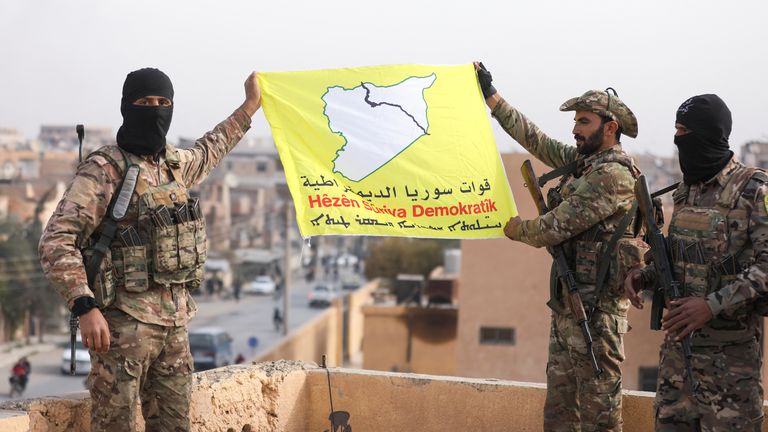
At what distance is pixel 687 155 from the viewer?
12.7 ft

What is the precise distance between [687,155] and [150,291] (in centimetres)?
222

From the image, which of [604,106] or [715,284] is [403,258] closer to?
[604,106]

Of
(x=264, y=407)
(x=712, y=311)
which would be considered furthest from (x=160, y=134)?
(x=712, y=311)

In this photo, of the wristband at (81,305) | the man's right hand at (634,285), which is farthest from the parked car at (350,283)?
the wristband at (81,305)

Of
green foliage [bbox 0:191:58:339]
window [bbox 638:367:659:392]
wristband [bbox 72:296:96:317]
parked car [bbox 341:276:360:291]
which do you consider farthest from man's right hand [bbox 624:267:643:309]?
parked car [bbox 341:276:360:291]

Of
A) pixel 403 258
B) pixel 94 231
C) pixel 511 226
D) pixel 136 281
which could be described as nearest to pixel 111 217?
pixel 94 231

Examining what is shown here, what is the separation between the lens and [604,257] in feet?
14.0

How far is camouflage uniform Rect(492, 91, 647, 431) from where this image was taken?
422 cm

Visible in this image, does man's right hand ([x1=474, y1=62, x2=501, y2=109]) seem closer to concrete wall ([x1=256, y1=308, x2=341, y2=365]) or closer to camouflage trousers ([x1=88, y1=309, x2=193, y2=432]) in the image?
camouflage trousers ([x1=88, y1=309, x2=193, y2=432])

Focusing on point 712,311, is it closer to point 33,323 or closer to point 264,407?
point 264,407

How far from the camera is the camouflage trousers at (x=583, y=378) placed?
4.26 m

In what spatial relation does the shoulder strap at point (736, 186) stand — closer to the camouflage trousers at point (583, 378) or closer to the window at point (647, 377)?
the camouflage trousers at point (583, 378)

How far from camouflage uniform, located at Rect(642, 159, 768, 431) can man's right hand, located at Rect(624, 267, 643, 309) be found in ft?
0.74

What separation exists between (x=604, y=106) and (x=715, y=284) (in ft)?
3.30
